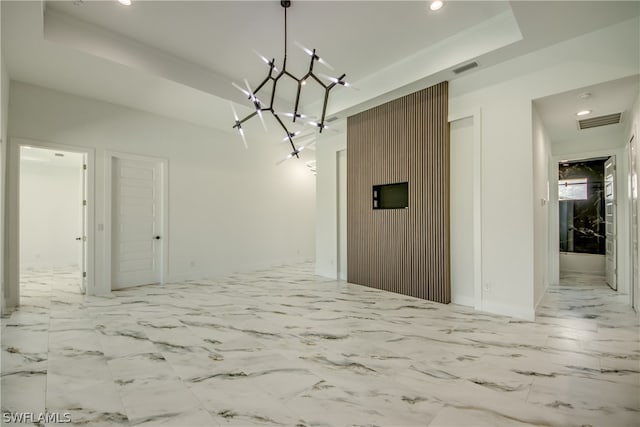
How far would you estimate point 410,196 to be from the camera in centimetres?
478

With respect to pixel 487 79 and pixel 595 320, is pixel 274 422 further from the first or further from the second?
pixel 487 79

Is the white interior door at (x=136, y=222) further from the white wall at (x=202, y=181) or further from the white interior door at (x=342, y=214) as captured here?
the white interior door at (x=342, y=214)

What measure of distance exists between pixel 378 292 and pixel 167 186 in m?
4.48

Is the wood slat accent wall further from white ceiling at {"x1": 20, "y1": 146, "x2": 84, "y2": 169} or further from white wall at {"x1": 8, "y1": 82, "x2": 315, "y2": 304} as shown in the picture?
white ceiling at {"x1": 20, "y1": 146, "x2": 84, "y2": 169}

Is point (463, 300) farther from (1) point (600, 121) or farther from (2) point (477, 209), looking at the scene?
(1) point (600, 121)

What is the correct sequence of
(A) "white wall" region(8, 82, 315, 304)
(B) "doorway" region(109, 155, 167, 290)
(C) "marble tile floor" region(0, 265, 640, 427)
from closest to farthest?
(C) "marble tile floor" region(0, 265, 640, 427) < (A) "white wall" region(8, 82, 315, 304) < (B) "doorway" region(109, 155, 167, 290)

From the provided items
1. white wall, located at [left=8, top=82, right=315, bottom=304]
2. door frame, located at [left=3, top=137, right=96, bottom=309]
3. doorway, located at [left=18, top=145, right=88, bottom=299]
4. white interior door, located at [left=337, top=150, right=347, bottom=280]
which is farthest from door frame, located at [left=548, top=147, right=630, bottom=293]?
doorway, located at [left=18, top=145, right=88, bottom=299]

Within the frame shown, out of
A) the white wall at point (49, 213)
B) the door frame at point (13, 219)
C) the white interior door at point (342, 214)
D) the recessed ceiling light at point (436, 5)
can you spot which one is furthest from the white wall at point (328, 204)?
the white wall at point (49, 213)

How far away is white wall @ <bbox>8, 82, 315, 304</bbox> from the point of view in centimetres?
471

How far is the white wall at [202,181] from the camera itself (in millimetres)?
4711

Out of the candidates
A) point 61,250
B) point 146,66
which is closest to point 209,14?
point 146,66

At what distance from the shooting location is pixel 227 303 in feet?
14.7

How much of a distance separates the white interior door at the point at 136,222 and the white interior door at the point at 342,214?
354cm

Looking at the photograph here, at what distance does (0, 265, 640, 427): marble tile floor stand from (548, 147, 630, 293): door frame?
1073 millimetres
